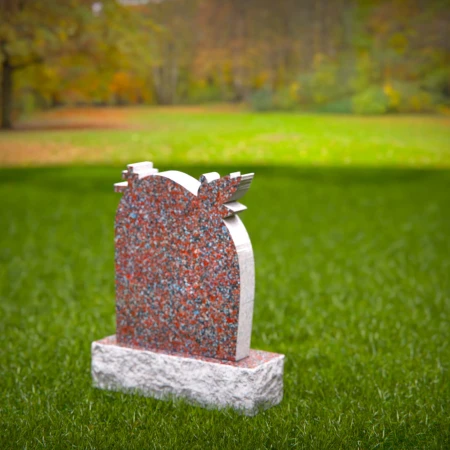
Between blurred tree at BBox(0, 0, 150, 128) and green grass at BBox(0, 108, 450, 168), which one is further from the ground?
blurred tree at BBox(0, 0, 150, 128)

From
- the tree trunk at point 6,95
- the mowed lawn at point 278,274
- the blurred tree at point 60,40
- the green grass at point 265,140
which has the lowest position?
the mowed lawn at point 278,274

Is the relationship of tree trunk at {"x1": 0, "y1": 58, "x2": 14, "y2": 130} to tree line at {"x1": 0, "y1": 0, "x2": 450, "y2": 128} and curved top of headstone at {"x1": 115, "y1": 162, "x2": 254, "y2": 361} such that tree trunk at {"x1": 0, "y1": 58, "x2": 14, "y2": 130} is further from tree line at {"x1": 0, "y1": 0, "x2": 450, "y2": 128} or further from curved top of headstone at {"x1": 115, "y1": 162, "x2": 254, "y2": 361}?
curved top of headstone at {"x1": 115, "y1": 162, "x2": 254, "y2": 361}

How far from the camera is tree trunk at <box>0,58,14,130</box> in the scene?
48.1ft

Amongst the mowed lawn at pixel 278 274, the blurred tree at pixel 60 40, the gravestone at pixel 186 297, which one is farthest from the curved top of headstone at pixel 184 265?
the blurred tree at pixel 60 40

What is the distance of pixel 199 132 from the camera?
15.4 meters

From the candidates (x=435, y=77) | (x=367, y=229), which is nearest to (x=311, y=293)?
(x=367, y=229)

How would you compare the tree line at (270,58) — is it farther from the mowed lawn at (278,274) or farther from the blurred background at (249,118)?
the mowed lawn at (278,274)

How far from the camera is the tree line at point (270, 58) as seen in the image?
49.8 feet

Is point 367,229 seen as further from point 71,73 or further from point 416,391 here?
point 71,73

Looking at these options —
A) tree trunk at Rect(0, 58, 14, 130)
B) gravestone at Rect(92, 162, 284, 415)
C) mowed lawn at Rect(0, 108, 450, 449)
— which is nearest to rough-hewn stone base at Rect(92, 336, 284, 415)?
gravestone at Rect(92, 162, 284, 415)

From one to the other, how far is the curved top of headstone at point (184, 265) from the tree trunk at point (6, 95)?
10.9 m

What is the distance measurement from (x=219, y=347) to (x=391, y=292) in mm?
3454

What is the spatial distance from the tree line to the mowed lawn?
0.42m

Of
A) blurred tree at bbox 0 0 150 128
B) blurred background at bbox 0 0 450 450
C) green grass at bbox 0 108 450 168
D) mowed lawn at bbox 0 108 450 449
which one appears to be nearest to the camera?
mowed lawn at bbox 0 108 450 449
